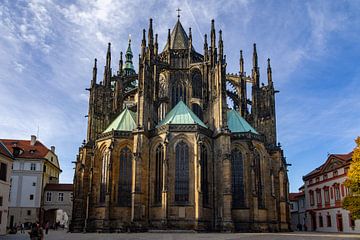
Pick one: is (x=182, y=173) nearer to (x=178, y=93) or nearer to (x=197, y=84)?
(x=178, y=93)

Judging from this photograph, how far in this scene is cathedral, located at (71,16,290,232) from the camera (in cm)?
3669

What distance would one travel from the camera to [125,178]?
129ft

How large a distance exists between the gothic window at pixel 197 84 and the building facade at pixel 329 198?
60.0 ft

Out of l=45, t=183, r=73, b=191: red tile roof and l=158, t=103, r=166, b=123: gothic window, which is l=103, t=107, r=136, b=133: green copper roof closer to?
l=158, t=103, r=166, b=123: gothic window

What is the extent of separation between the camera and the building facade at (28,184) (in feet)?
185

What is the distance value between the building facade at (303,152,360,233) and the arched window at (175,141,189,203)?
1831 centimetres

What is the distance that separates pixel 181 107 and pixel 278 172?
1394 cm

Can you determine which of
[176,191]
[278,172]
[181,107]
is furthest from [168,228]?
[278,172]

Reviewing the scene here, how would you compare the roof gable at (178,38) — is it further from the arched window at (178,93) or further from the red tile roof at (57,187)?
the red tile roof at (57,187)

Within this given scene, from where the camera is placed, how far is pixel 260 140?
42.2 metres

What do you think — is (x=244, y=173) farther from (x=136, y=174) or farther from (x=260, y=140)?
(x=136, y=174)

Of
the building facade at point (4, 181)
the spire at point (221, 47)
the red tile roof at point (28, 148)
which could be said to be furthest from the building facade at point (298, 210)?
the red tile roof at point (28, 148)

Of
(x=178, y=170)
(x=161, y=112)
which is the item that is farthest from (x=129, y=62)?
(x=178, y=170)

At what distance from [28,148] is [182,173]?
3518 centimetres
